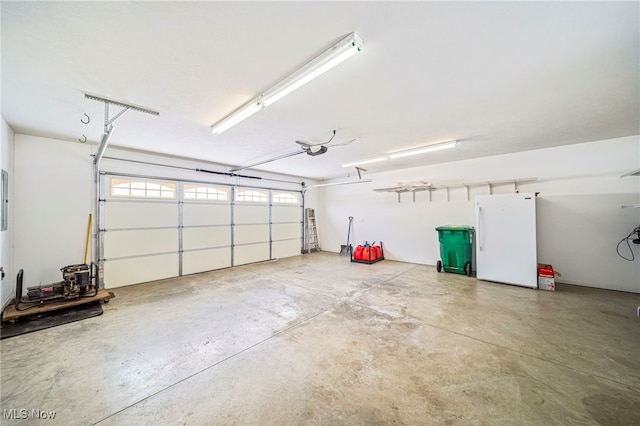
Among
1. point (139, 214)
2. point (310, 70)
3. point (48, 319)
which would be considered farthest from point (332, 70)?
point (139, 214)

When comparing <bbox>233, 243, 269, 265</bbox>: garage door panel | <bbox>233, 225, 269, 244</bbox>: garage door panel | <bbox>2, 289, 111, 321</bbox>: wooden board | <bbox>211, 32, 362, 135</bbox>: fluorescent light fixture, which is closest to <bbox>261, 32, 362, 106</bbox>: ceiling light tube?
<bbox>211, 32, 362, 135</bbox>: fluorescent light fixture

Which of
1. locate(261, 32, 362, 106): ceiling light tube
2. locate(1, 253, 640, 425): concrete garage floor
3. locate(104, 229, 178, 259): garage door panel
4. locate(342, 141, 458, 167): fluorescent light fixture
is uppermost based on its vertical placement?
locate(342, 141, 458, 167): fluorescent light fixture

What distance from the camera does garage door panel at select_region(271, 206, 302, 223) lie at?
286 inches

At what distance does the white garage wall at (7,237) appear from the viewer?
306 centimetres

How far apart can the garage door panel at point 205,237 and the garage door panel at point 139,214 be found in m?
0.41

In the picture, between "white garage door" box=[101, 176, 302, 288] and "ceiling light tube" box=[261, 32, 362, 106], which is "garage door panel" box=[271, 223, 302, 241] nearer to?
"white garage door" box=[101, 176, 302, 288]

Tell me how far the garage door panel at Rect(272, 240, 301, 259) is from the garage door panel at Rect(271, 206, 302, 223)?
2.41ft

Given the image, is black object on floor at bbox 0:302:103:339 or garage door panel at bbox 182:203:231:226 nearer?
black object on floor at bbox 0:302:103:339

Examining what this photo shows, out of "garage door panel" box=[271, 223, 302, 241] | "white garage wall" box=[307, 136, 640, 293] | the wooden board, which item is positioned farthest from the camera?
"garage door panel" box=[271, 223, 302, 241]

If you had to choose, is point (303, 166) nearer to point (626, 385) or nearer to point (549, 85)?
point (549, 85)

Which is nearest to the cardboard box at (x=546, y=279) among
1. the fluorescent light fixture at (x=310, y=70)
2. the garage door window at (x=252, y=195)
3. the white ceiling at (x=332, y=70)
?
the white ceiling at (x=332, y=70)

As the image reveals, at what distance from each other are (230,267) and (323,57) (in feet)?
18.3

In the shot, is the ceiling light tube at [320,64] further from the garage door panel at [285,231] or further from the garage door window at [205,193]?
the garage door panel at [285,231]

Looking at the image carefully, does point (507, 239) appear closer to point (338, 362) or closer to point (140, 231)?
point (338, 362)
